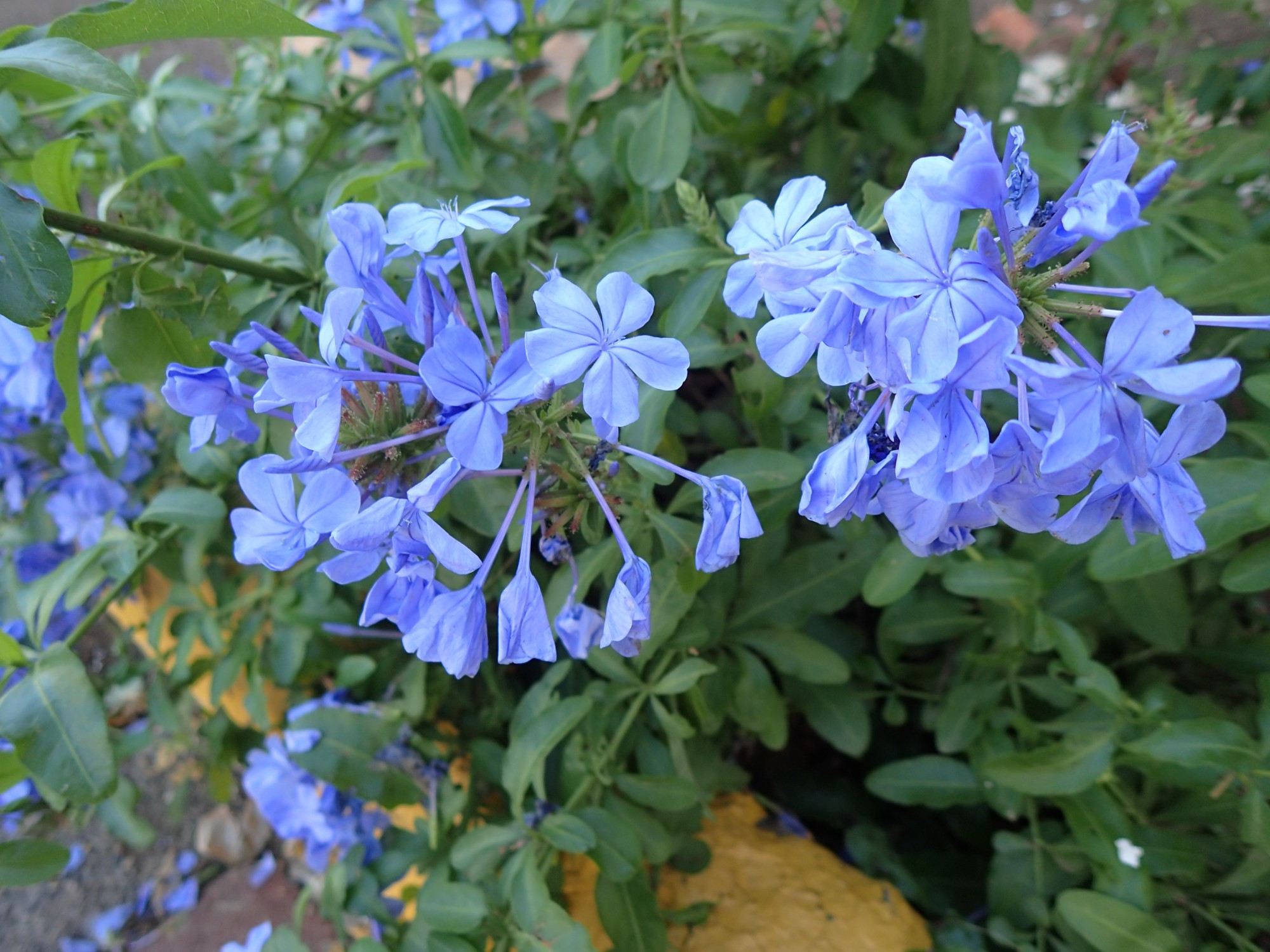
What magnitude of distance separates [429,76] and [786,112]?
35.9 inches

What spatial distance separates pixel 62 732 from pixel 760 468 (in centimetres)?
97

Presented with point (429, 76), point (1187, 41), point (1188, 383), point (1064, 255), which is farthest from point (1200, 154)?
point (1187, 41)

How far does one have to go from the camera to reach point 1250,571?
117cm

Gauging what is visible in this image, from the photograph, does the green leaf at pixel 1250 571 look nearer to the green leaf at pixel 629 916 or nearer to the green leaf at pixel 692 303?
the green leaf at pixel 692 303

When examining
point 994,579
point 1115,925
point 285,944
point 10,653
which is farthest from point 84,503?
point 1115,925

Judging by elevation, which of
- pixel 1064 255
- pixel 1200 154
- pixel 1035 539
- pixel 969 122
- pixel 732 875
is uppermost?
pixel 969 122

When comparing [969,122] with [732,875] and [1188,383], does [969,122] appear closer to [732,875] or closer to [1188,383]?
[1188,383]

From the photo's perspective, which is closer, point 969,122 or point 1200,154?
point 969,122

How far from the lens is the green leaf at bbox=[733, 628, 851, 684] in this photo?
1.47m

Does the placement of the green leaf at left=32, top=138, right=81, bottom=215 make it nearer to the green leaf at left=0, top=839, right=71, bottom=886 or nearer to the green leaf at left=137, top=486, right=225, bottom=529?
the green leaf at left=137, top=486, right=225, bottom=529

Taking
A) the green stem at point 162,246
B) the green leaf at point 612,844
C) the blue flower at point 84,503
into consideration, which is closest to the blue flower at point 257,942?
the green leaf at point 612,844

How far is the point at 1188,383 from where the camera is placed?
2.04ft

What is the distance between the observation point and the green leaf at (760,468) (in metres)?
1.10

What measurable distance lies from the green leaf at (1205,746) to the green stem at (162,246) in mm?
1390
